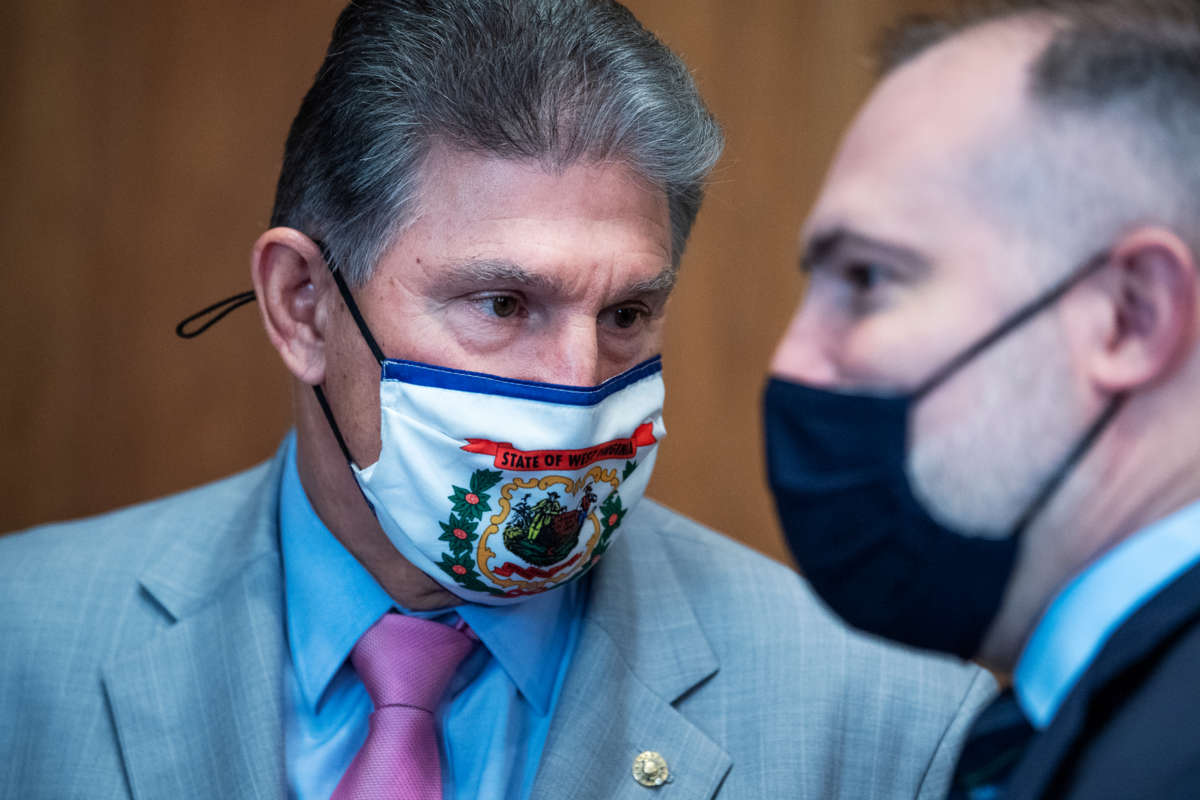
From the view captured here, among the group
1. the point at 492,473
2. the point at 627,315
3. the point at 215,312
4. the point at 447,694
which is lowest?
the point at 215,312

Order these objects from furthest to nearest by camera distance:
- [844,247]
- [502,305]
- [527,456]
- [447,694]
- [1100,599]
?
[447,694]
[502,305]
[527,456]
[844,247]
[1100,599]

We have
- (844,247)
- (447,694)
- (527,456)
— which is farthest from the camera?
(447,694)

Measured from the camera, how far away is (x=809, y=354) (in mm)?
1176

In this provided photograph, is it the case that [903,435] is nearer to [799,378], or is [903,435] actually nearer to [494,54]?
[799,378]

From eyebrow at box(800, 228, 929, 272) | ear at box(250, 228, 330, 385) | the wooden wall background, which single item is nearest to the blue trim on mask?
ear at box(250, 228, 330, 385)

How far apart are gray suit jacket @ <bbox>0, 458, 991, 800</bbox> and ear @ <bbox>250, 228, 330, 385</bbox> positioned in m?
0.30

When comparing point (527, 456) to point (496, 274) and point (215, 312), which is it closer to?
point (496, 274)

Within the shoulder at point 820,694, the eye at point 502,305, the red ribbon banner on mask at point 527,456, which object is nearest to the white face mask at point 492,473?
the red ribbon banner on mask at point 527,456

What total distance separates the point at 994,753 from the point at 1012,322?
15.8 inches

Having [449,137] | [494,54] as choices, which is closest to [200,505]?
[449,137]

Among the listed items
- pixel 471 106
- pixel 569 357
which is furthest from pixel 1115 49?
pixel 471 106

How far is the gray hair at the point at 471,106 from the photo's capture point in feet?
5.69

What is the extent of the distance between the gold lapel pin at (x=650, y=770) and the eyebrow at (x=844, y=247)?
92 cm

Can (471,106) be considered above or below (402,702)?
above
